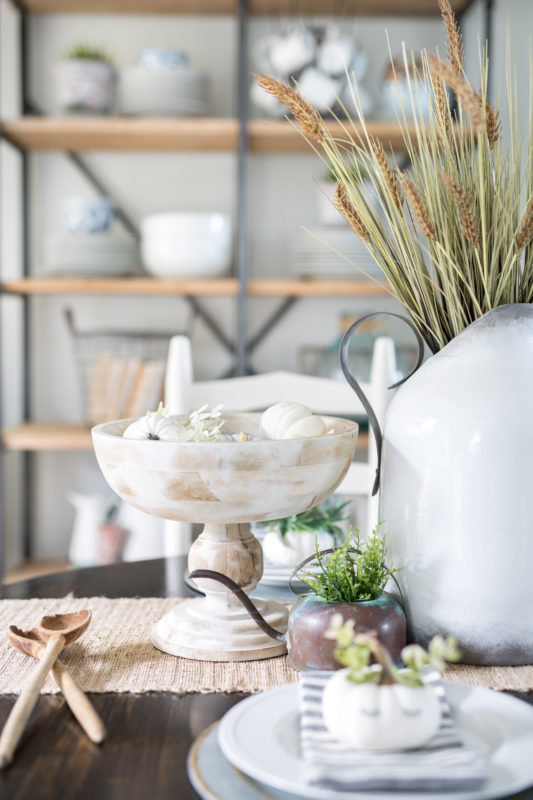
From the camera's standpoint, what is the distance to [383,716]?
18.0 inches

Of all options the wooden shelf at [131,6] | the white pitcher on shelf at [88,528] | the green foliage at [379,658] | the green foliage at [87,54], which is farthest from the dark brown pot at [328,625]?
the wooden shelf at [131,6]

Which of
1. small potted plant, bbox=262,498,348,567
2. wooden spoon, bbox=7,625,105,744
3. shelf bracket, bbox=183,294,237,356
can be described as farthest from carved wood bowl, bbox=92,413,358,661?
shelf bracket, bbox=183,294,237,356

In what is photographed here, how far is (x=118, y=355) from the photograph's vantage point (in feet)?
7.59

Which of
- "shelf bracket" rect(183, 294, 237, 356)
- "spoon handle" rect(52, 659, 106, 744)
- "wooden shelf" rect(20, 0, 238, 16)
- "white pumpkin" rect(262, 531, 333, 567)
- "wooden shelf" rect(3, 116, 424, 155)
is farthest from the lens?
"shelf bracket" rect(183, 294, 237, 356)

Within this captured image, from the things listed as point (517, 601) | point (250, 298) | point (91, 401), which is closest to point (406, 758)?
point (517, 601)

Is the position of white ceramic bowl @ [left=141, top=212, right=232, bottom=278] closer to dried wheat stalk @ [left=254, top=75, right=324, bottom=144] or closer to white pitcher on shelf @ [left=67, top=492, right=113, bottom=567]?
white pitcher on shelf @ [left=67, top=492, right=113, bottom=567]

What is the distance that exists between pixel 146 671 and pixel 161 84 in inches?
72.5

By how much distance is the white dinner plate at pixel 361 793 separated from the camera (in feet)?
1.47

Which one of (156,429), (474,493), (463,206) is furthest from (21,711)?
(463,206)

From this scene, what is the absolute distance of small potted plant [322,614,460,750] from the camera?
46 cm

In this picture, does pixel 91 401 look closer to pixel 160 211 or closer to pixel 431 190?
pixel 160 211

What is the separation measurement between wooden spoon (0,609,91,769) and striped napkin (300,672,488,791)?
19 cm

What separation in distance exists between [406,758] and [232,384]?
98 cm

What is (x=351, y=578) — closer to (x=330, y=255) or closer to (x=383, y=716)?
(x=383, y=716)
